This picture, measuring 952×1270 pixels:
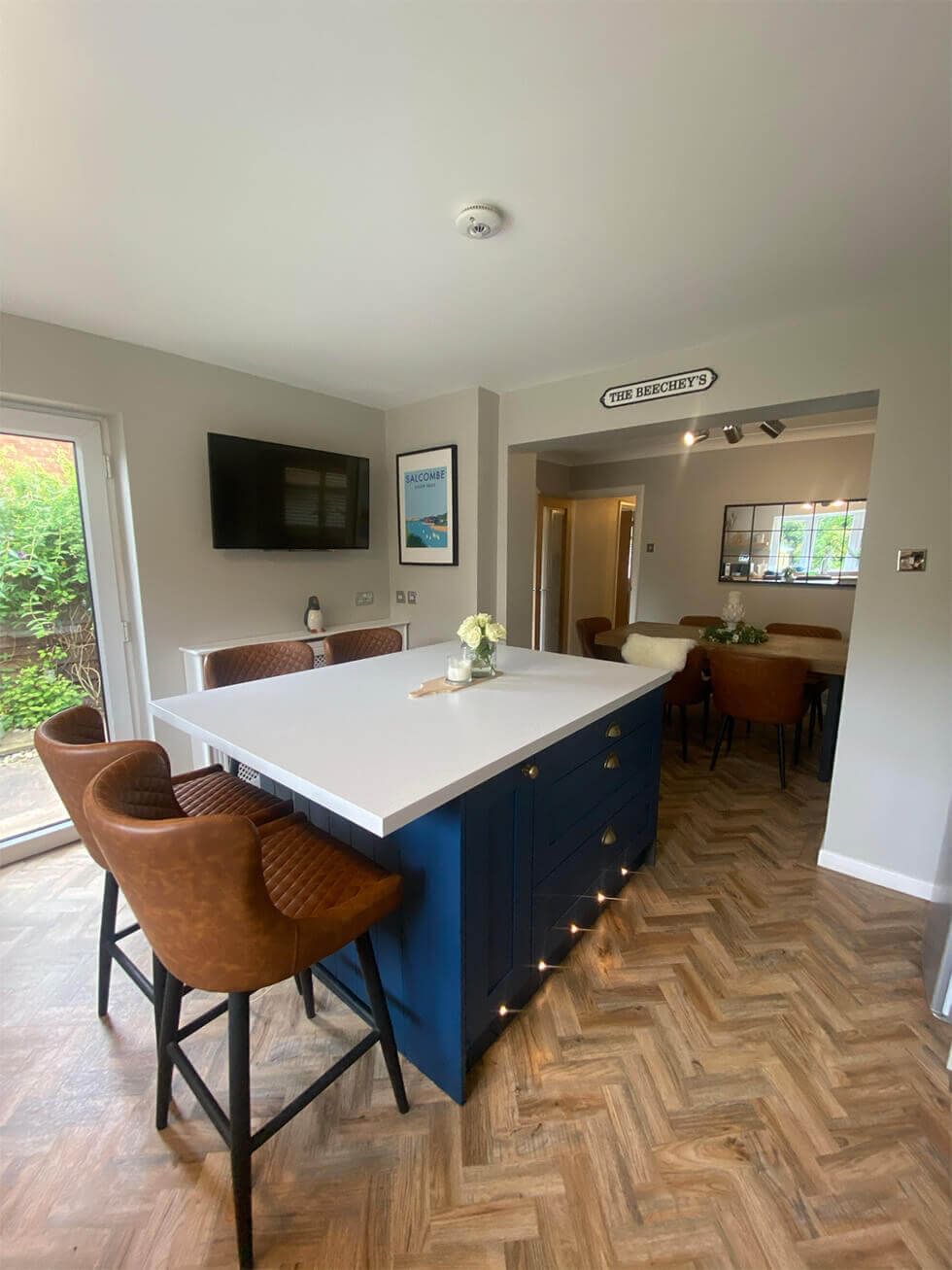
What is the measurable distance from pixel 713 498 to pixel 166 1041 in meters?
5.64

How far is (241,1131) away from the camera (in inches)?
41.3

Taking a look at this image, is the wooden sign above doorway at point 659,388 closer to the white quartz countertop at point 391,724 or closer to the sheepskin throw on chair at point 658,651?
the sheepskin throw on chair at point 658,651

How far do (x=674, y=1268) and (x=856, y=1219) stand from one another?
443 millimetres

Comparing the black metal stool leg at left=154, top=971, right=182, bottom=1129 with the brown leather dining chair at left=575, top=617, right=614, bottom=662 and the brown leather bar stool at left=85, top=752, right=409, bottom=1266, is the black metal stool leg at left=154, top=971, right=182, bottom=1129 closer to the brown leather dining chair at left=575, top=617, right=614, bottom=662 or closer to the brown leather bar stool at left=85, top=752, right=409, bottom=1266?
the brown leather bar stool at left=85, top=752, right=409, bottom=1266

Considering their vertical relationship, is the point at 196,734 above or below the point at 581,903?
above

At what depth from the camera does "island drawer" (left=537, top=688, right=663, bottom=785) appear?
5.10 feet

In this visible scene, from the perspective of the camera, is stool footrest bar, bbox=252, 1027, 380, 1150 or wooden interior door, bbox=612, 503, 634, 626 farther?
wooden interior door, bbox=612, 503, 634, 626

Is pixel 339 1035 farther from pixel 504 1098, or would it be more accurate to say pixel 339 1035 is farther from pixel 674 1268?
pixel 674 1268

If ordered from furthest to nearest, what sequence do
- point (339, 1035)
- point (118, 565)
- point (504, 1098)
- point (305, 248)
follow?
point (118, 565)
point (305, 248)
point (339, 1035)
point (504, 1098)

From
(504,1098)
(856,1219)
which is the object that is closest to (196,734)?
(504,1098)

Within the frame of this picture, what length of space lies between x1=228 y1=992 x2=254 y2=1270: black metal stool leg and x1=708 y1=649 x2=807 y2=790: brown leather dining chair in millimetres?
3034

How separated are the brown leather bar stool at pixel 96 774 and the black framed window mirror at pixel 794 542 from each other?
4.99 m

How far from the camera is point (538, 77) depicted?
1.14 m

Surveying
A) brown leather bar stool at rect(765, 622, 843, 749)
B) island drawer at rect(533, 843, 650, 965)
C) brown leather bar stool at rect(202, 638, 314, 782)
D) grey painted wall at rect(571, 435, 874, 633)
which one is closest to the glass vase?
brown leather bar stool at rect(202, 638, 314, 782)
